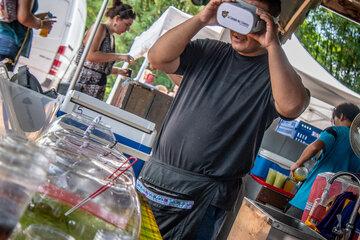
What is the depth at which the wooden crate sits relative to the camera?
5645 mm

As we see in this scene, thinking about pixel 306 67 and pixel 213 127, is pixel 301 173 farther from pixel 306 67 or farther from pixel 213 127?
pixel 213 127

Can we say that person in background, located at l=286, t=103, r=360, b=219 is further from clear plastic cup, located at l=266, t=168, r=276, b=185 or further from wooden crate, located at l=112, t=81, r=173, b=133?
wooden crate, located at l=112, t=81, r=173, b=133

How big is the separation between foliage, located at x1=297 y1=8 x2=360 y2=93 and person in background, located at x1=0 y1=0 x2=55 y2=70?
51.8 feet

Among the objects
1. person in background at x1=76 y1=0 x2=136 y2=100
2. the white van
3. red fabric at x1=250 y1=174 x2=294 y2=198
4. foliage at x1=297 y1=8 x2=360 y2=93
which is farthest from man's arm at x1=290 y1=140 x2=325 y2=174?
foliage at x1=297 y1=8 x2=360 y2=93

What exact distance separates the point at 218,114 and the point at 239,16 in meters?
0.48

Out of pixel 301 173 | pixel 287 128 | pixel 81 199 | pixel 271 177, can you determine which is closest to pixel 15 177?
pixel 81 199

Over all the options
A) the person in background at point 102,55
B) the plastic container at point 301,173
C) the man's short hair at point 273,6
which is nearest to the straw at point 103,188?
the man's short hair at point 273,6

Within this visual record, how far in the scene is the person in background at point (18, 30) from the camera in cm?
336

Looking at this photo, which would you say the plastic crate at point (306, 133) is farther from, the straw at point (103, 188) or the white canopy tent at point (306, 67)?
the straw at point (103, 188)

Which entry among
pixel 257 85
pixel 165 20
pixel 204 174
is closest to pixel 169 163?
pixel 204 174

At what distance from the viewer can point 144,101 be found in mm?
5691

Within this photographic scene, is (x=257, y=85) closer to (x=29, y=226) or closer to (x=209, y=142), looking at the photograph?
(x=209, y=142)

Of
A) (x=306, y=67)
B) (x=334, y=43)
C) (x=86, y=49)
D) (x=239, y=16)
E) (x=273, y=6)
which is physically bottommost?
(x=86, y=49)

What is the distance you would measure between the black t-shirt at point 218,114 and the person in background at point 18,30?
1.72 m
